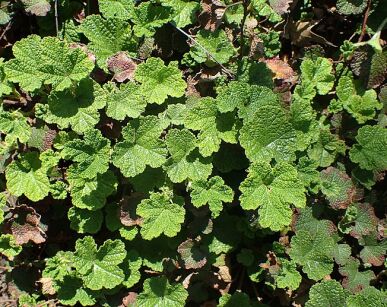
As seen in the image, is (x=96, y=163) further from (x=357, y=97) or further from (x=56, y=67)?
(x=357, y=97)

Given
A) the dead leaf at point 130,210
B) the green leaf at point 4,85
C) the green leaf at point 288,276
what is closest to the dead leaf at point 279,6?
the dead leaf at point 130,210

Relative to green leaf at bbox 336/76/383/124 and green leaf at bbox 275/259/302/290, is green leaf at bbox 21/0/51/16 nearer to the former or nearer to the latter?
green leaf at bbox 336/76/383/124

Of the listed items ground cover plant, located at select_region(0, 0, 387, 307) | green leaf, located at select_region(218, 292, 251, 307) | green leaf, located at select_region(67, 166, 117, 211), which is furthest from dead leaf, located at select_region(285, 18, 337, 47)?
green leaf, located at select_region(218, 292, 251, 307)

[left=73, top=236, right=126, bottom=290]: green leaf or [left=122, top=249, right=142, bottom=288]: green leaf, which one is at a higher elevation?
[left=73, top=236, right=126, bottom=290]: green leaf

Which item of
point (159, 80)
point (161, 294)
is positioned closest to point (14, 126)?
point (159, 80)

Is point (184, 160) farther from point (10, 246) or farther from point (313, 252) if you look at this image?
point (10, 246)
